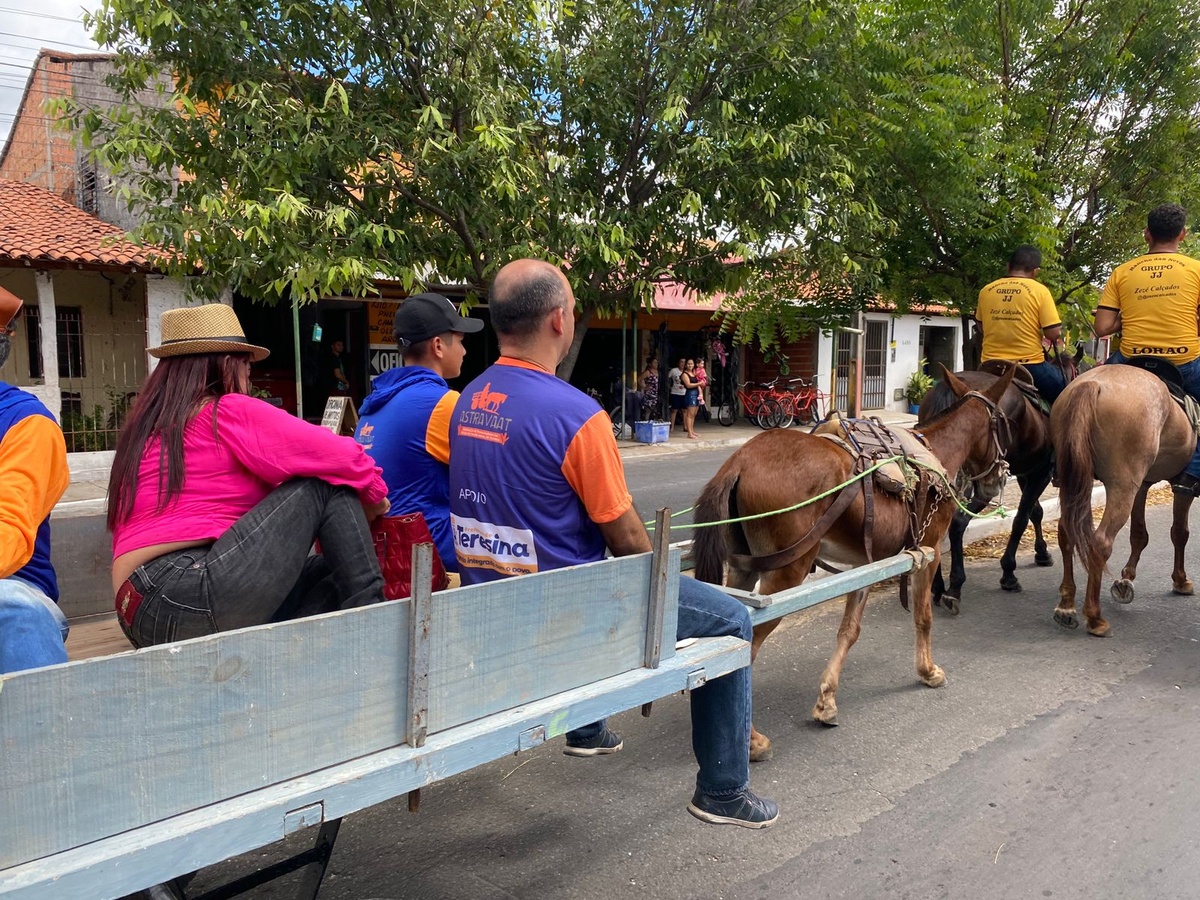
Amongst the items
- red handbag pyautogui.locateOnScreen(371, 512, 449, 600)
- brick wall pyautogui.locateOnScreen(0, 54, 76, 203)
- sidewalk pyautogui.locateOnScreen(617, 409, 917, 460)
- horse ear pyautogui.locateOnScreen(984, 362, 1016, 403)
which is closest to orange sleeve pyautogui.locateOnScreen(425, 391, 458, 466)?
red handbag pyautogui.locateOnScreen(371, 512, 449, 600)

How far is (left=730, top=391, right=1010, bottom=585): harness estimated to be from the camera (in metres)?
3.78

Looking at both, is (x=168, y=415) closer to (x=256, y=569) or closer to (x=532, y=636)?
(x=256, y=569)

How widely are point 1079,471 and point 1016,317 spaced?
4.32ft

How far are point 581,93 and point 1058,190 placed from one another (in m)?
4.03

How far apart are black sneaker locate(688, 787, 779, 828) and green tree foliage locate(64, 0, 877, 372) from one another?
11.2 ft

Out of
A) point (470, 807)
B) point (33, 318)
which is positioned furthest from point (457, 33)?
point (33, 318)

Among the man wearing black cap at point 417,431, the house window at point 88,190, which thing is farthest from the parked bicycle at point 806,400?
the man wearing black cap at point 417,431

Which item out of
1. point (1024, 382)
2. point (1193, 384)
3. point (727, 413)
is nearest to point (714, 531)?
point (1024, 382)

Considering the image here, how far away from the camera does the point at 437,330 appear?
3217 millimetres

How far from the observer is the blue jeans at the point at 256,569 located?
2154mm

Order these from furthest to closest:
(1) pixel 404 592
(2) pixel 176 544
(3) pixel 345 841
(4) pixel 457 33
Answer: (4) pixel 457 33 → (3) pixel 345 841 → (1) pixel 404 592 → (2) pixel 176 544

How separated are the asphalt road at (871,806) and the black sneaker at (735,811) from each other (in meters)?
0.26

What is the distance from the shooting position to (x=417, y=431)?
3004 millimetres

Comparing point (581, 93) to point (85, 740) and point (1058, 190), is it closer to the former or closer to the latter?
point (1058, 190)
